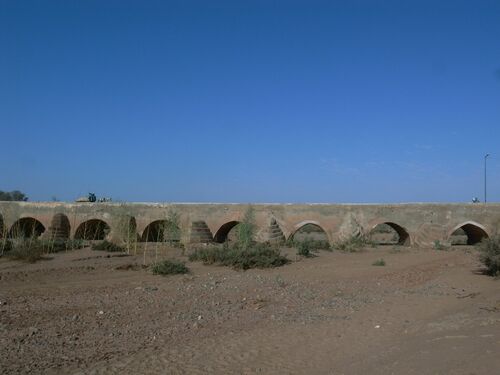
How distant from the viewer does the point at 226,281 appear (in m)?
12.6

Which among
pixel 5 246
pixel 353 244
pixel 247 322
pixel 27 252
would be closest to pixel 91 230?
pixel 5 246

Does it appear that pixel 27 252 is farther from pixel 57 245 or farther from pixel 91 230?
pixel 91 230

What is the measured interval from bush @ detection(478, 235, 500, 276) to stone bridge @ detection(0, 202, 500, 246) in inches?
421

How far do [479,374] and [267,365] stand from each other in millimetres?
2200

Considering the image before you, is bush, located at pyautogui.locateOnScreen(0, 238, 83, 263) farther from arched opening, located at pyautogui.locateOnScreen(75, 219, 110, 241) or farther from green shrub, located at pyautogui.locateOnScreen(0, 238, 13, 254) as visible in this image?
arched opening, located at pyautogui.locateOnScreen(75, 219, 110, 241)

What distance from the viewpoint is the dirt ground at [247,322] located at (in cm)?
580

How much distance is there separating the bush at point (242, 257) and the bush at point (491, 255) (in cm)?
582

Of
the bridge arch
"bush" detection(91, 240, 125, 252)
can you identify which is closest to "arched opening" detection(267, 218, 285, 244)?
"bush" detection(91, 240, 125, 252)

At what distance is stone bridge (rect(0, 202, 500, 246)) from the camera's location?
80.7ft

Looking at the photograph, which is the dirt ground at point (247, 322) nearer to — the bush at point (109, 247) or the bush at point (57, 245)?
the bush at point (57, 245)

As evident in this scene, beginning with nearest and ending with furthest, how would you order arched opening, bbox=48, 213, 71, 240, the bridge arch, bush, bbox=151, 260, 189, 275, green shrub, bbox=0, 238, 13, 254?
bush, bbox=151, 260, 189, 275
green shrub, bbox=0, 238, 13, 254
the bridge arch
arched opening, bbox=48, 213, 71, 240

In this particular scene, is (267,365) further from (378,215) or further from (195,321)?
(378,215)

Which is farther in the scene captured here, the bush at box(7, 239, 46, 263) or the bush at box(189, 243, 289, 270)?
the bush at box(7, 239, 46, 263)

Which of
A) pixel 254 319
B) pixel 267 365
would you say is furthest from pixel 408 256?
pixel 267 365
